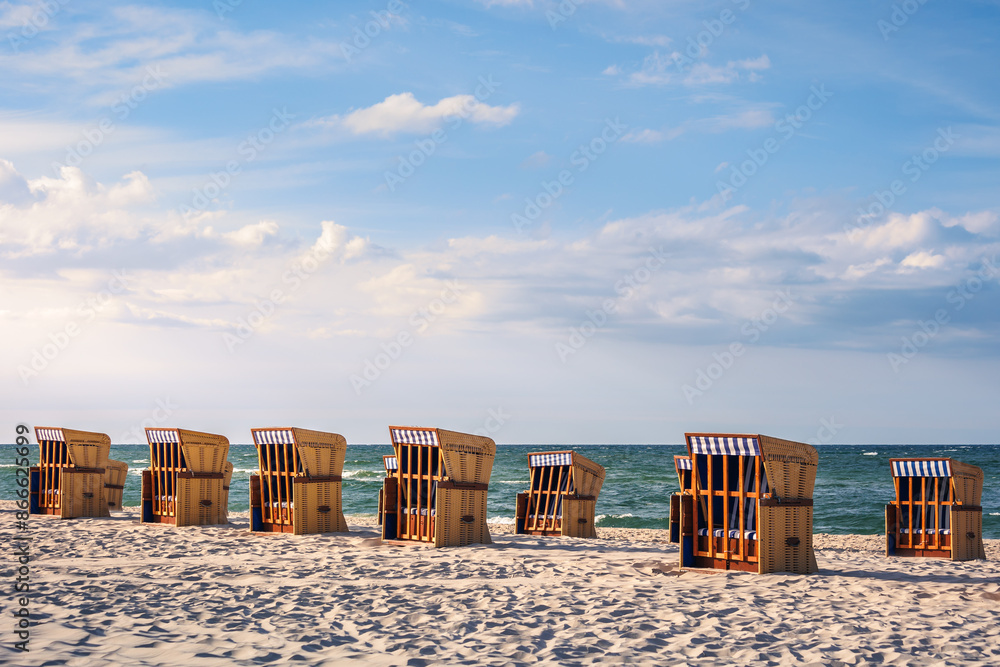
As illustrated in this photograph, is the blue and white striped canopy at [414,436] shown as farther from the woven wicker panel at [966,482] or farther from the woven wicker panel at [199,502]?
the woven wicker panel at [966,482]

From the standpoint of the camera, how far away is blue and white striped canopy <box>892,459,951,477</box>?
14.5 m

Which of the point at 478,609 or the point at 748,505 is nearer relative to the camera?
the point at 478,609

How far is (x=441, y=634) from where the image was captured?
24.0 ft

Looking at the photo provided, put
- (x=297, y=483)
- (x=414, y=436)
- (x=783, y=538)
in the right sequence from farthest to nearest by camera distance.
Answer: (x=297, y=483) → (x=414, y=436) → (x=783, y=538)

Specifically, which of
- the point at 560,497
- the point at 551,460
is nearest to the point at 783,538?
the point at 560,497

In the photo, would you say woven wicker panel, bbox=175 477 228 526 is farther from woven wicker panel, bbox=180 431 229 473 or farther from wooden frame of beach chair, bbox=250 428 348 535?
wooden frame of beach chair, bbox=250 428 348 535

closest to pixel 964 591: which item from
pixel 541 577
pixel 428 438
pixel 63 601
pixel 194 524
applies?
pixel 541 577

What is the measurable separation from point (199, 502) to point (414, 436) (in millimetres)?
5557

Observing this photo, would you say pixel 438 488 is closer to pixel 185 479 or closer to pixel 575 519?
pixel 575 519

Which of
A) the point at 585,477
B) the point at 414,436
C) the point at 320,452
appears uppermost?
the point at 414,436

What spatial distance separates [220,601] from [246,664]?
2.55 meters

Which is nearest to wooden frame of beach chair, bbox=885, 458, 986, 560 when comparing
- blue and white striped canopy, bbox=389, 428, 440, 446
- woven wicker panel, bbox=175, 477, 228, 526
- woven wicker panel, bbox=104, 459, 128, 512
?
blue and white striped canopy, bbox=389, 428, 440, 446

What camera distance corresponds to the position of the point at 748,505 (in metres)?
10.9

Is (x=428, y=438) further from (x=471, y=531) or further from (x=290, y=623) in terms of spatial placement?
(x=290, y=623)
